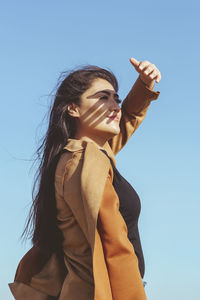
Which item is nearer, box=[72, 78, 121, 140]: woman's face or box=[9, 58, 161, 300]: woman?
box=[9, 58, 161, 300]: woman

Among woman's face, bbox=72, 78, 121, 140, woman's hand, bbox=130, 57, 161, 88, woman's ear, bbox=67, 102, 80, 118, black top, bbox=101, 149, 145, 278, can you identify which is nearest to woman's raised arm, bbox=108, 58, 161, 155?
woman's hand, bbox=130, 57, 161, 88

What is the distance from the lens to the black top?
11.0ft

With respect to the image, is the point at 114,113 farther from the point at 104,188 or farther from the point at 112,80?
the point at 104,188

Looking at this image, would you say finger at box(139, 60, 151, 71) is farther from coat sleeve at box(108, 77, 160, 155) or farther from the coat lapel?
the coat lapel

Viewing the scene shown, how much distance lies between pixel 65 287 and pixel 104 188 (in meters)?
0.70

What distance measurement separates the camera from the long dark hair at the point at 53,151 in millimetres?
3447

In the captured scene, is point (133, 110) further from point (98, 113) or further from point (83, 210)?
point (83, 210)

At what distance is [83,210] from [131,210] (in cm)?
43

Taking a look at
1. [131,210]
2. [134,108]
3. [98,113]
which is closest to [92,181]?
[131,210]

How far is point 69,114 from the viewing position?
364 cm

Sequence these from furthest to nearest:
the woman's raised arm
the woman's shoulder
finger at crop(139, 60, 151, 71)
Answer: the woman's raised arm → finger at crop(139, 60, 151, 71) → the woman's shoulder

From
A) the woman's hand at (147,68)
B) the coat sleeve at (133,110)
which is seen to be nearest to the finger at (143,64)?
the woman's hand at (147,68)

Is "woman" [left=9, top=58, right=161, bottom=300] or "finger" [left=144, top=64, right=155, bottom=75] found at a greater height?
"finger" [left=144, top=64, right=155, bottom=75]

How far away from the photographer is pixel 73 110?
143 inches
